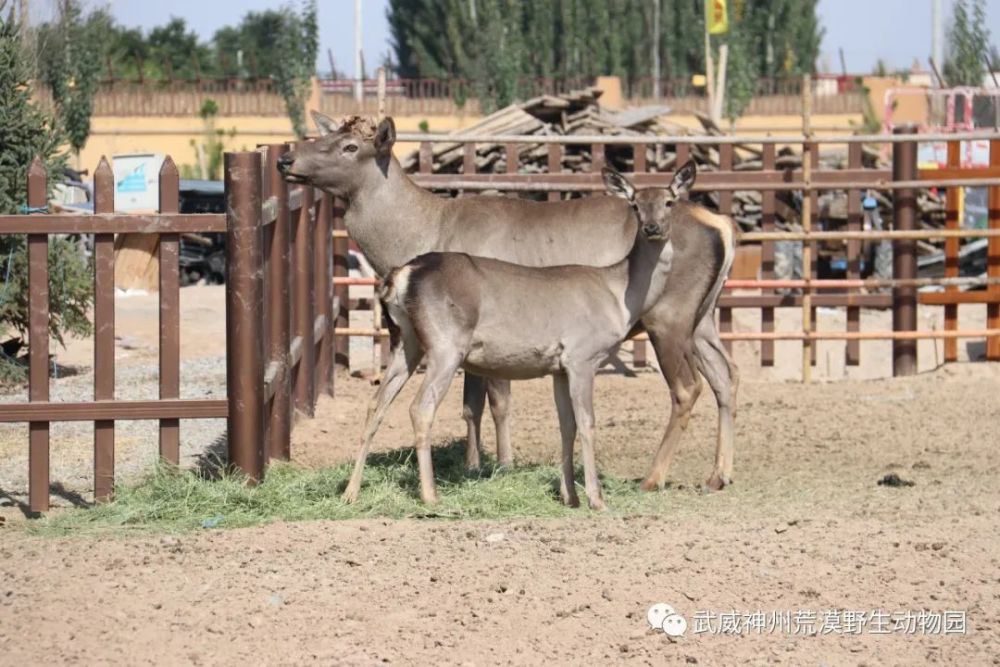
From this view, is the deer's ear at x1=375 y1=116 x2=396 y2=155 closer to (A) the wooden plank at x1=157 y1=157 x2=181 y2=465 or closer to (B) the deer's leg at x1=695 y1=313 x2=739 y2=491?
(A) the wooden plank at x1=157 y1=157 x2=181 y2=465

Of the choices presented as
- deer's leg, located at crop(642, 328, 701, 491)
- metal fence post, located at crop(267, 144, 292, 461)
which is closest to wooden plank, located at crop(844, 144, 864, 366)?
deer's leg, located at crop(642, 328, 701, 491)

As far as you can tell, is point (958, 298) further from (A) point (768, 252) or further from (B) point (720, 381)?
(B) point (720, 381)

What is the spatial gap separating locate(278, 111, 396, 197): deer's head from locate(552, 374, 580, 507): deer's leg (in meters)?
2.22

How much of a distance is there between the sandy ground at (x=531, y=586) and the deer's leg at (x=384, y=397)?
0.72 meters

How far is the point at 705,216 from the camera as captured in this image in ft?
33.5

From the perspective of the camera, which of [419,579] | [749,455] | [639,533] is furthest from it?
[749,455]

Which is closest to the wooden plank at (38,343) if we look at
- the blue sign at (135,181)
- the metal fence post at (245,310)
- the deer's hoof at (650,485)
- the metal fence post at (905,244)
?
the metal fence post at (245,310)

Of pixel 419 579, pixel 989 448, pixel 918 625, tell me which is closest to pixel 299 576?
pixel 419 579

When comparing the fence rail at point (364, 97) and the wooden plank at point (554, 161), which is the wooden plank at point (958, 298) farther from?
the fence rail at point (364, 97)

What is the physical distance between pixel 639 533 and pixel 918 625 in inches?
64.1

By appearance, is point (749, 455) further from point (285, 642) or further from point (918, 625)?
point (285, 642)

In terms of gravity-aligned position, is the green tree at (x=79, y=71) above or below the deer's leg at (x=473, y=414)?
above

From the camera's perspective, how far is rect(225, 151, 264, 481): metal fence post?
860 centimetres

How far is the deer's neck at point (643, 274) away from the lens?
9.02 m
